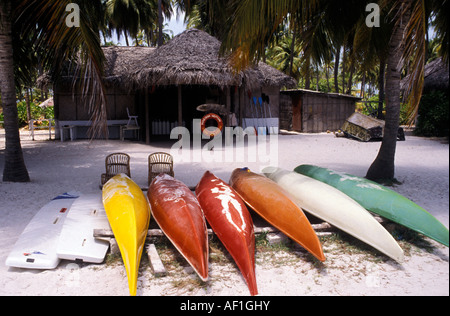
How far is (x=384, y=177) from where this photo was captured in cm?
651

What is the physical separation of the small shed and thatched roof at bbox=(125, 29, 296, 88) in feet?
17.1

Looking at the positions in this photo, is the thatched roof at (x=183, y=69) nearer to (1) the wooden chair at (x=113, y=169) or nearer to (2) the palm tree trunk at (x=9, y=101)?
(1) the wooden chair at (x=113, y=169)

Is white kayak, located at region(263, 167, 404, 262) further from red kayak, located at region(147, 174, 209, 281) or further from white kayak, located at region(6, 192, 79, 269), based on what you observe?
white kayak, located at region(6, 192, 79, 269)

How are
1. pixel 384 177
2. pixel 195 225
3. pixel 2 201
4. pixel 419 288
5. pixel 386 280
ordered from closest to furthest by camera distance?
pixel 419 288
pixel 386 280
pixel 195 225
pixel 2 201
pixel 384 177

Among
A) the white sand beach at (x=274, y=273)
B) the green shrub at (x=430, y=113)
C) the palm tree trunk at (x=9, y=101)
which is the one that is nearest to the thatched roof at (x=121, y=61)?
the palm tree trunk at (x=9, y=101)

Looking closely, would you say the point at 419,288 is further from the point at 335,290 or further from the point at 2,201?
the point at 2,201

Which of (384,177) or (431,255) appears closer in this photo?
(431,255)

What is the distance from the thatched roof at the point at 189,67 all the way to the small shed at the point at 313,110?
521 cm

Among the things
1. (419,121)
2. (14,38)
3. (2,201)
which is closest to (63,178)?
(2,201)

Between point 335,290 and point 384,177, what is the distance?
398 cm

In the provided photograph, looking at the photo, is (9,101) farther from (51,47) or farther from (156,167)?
(156,167)

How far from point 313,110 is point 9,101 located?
44.5 feet

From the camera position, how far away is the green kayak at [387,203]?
12.1ft

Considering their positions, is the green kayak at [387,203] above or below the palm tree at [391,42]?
below
